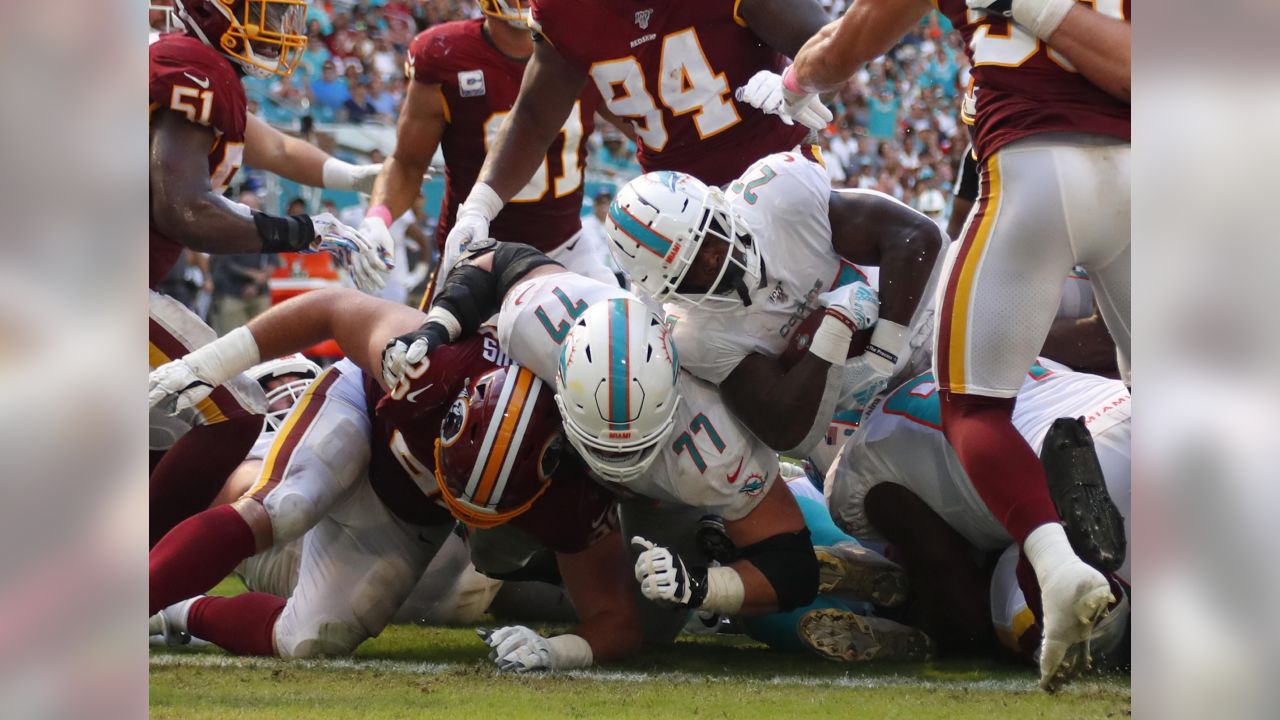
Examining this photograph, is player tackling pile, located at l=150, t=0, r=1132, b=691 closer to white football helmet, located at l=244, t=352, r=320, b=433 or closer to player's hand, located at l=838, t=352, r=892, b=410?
player's hand, located at l=838, t=352, r=892, b=410

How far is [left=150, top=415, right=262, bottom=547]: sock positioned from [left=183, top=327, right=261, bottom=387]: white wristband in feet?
0.96

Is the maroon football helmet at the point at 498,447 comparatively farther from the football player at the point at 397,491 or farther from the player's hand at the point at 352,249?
the player's hand at the point at 352,249

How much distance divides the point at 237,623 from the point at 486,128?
2.44 m

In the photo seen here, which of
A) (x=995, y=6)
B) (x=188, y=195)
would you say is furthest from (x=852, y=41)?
(x=188, y=195)

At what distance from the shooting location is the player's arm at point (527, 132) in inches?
182

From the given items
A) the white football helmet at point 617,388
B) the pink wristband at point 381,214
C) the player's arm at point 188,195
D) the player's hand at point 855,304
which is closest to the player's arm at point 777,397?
the player's hand at point 855,304

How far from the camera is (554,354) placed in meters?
3.28

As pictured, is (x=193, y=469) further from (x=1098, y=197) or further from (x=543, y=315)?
(x=1098, y=197)

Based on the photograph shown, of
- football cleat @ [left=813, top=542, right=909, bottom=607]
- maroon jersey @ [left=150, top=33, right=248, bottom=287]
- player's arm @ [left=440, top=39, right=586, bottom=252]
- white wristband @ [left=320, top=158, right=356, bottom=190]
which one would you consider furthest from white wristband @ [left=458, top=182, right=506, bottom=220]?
football cleat @ [left=813, top=542, right=909, bottom=607]

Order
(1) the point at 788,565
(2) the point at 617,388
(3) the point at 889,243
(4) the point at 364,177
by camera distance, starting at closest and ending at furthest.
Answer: (2) the point at 617,388
(1) the point at 788,565
(3) the point at 889,243
(4) the point at 364,177

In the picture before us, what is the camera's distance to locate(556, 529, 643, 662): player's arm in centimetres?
339

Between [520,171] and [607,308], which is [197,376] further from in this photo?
[520,171]

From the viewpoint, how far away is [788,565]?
10.9 ft
